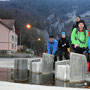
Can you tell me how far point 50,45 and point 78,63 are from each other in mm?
2685

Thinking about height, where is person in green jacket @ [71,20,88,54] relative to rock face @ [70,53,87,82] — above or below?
above

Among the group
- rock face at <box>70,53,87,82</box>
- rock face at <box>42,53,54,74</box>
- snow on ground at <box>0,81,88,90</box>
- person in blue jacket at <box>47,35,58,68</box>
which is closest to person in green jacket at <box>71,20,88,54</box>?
rock face at <box>42,53,54,74</box>

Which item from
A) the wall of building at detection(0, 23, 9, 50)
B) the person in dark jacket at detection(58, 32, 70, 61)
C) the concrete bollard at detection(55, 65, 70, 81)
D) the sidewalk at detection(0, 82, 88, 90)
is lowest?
the sidewalk at detection(0, 82, 88, 90)

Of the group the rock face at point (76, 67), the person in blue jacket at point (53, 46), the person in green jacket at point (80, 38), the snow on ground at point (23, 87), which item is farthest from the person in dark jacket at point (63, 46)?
the snow on ground at point (23, 87)

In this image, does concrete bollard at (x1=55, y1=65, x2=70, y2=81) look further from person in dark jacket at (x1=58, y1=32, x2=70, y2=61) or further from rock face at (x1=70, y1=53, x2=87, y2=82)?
person in dark jacket at (x1=58, y1=32, x2=70, y2=61)

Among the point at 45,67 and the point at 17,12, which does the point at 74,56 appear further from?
the point at 17,12

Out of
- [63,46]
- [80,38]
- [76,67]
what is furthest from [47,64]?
[76,67]

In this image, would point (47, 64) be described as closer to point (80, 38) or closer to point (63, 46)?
point (63, 46)

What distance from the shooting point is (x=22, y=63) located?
21.8 ft

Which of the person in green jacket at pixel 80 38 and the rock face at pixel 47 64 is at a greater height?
the person in green jacket at pixel 80 38

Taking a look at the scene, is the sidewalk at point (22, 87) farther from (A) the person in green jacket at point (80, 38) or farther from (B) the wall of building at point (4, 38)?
(B) the wall of building at point (4, 38)

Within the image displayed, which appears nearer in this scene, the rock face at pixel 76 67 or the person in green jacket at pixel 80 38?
the rock face at pixel 76 67

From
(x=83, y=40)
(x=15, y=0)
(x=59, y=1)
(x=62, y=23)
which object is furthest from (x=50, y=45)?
(x=59, y=1)

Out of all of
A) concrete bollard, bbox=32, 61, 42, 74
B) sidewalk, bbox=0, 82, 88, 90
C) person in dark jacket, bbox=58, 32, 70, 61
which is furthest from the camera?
person in dark jacket, bbox=58, 32, 70, 61
